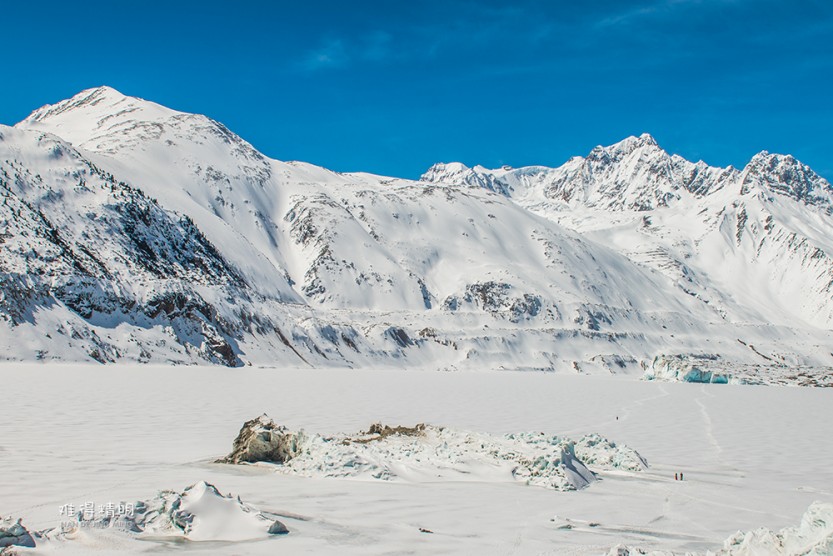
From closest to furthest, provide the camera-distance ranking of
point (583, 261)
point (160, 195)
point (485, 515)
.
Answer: point (485, 515) < point (160, 195) < point (583, 261)

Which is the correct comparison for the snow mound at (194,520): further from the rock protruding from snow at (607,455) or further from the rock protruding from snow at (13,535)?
the rock protruding from snow at (607,455)

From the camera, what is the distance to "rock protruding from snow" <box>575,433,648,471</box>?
13008 millimetres

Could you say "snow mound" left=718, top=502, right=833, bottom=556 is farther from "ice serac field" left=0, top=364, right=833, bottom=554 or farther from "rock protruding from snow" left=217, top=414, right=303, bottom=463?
"rock protruding from snow" left=217, top=414, right=303, bottom=463

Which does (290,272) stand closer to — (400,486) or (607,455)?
(607,455)

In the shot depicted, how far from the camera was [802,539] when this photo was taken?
564 cm

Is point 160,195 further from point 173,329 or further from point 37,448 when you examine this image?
point 37,448

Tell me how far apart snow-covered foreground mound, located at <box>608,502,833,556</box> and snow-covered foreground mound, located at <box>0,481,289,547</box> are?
3.28 m

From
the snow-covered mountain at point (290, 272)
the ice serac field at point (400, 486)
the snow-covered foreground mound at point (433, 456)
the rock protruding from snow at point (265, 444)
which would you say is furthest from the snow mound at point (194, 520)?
the snow-covered mountain at point (290, 272)

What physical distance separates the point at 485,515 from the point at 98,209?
76.7 meters

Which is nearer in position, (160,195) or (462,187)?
(160,195)

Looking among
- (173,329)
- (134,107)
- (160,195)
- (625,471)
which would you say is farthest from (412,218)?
(625,471)

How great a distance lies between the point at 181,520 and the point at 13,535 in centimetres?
158

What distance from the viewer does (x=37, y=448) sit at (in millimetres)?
11227

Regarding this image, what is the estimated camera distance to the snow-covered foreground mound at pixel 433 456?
36.2 ft
